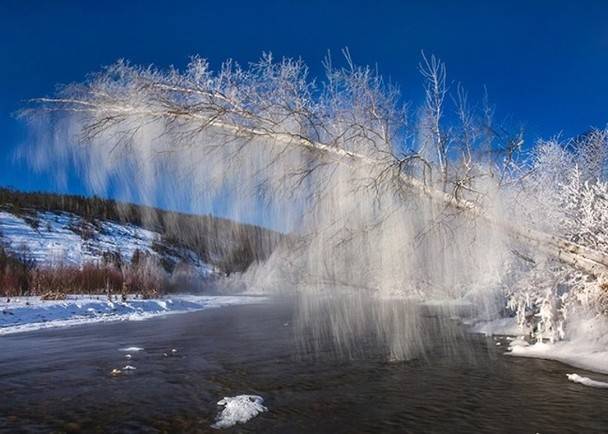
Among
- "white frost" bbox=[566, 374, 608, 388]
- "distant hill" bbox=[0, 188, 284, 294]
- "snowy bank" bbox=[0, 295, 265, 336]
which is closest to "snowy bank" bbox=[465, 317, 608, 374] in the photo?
"white frost" bbox=[566, 374, 608, 388]

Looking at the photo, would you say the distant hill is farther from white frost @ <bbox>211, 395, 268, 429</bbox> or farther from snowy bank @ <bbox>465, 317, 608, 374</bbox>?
snowy bank @ <bbox>465, 317, 608, 374</bbox>

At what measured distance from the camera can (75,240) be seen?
5788cm

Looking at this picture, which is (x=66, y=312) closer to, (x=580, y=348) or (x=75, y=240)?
(x=580, y=348)

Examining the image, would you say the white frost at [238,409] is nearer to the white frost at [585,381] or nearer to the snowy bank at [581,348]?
the white frost at [585,381]

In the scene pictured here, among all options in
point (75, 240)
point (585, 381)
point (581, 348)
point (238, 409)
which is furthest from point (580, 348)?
point (75, 240)

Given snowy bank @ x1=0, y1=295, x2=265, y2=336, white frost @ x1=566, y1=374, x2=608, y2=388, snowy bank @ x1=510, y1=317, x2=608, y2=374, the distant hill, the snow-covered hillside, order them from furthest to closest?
the snow-covered hillside → snowy bank @ x1=0, y1=295, x2=265, y2=336 → the distant hill → snowy bank @ x1=510, y1=317, x2=608, y2=374 → white frost @ x1=566, y1=374, x2=608, y2=388

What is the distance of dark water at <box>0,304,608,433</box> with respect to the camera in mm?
5578

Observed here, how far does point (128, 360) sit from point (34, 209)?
194 feet

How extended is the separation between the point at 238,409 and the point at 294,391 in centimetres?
124

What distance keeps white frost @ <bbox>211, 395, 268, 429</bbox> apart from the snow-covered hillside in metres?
37.2

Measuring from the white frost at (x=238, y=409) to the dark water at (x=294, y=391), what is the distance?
0.12m

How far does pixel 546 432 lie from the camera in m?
5.20

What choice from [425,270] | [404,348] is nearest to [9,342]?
[404,348]

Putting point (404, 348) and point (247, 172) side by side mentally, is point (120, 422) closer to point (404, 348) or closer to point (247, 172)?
point (247, 172)
